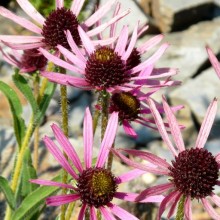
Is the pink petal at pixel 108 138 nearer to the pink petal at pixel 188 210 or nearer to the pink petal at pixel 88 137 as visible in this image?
the pink petal at pixel 88 137

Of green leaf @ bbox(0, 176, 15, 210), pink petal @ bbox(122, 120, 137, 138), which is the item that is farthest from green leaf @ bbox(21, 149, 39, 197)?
pink petal @ bbox(122, 120, 137, 138)

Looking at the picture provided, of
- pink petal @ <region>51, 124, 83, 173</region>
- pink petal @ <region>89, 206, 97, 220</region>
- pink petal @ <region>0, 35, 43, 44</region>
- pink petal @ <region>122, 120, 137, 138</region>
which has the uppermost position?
pink petal @ <region>0, 35, 43, 44</region>

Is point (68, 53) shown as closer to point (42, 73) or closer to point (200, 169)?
point (42, 73)

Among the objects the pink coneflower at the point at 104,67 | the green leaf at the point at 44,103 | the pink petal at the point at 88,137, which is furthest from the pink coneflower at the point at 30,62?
the pink petal at the point at 88,137

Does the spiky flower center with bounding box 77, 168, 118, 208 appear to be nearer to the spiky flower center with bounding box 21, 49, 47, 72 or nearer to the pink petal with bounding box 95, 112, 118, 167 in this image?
the pink petal with bounding box 95, 112, 118, 167

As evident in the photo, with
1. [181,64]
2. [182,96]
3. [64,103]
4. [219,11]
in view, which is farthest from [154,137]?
[64,103]

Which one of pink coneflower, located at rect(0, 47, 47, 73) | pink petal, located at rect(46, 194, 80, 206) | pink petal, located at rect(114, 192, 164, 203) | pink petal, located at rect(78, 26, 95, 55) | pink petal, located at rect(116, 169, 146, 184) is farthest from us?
pink coneflower, located at rect(0, 47, 47, 73)

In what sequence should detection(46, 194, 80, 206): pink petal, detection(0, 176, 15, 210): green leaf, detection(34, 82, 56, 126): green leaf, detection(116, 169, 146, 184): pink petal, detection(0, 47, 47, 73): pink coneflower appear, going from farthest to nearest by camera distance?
detection(0, 47, 47, 73): pink coneflower
detection(34, 82, 56, 126): green leaf
detection(0, 176, 15, 210): green leaf
detection(116, 169, 146, 184): pink petal
detection(46, 194, 80, 206): pink petal
